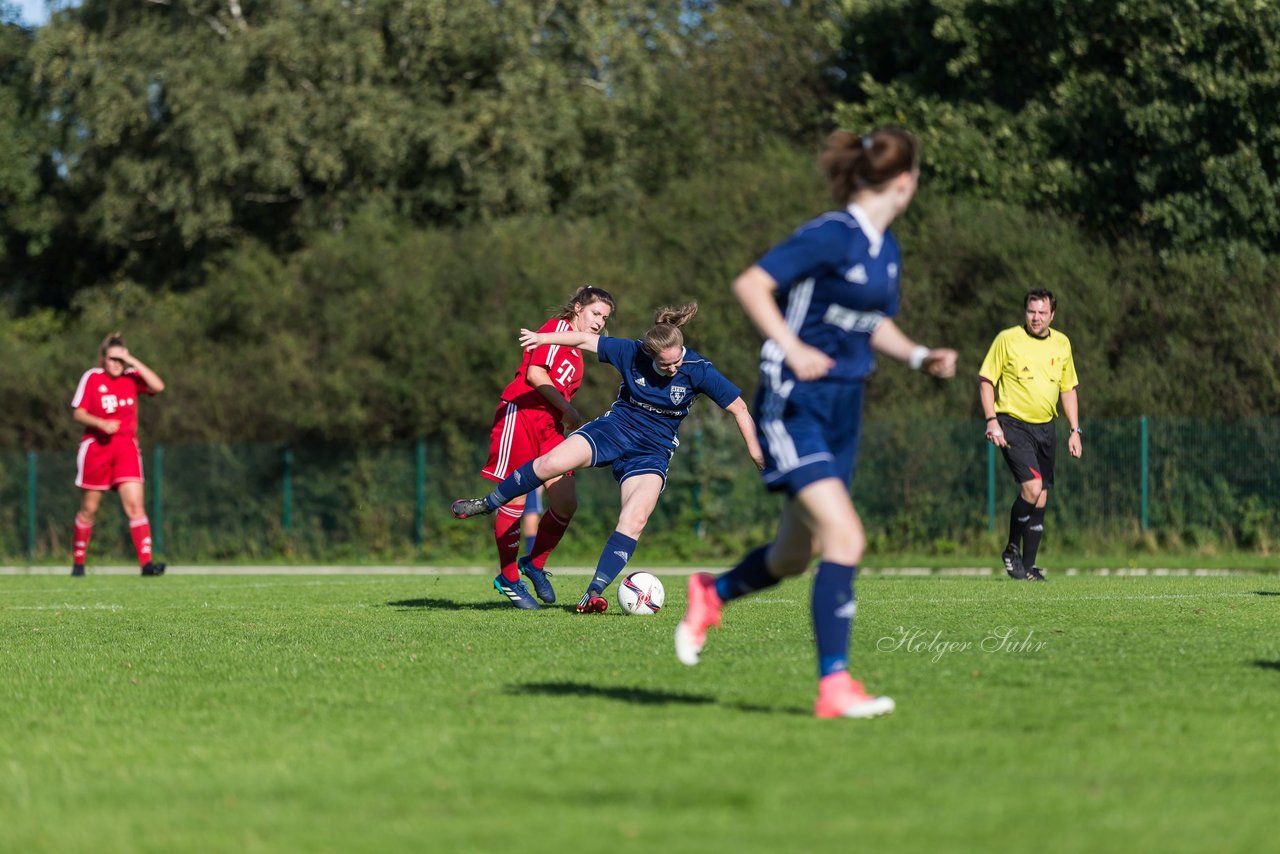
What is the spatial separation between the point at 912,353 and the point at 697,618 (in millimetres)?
1289

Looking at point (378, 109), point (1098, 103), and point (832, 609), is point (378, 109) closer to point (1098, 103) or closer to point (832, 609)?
A: point (1098, 103)

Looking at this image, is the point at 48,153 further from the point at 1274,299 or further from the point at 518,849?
the point at 518,849

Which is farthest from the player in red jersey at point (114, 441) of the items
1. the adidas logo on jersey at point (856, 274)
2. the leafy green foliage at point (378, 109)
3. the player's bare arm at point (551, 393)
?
the adidas logo on jersey at point (856, 274)

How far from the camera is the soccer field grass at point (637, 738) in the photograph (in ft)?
13.2

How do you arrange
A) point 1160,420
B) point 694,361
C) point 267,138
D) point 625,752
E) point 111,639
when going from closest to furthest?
point 625,752 → point 111,639 → point 694,361 → point 1160,420 → point 267,138

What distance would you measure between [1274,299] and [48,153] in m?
25.3

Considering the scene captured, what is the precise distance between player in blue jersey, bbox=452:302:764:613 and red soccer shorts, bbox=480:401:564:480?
874mm

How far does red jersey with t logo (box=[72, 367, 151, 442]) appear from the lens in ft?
60.1

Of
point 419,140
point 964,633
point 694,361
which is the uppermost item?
point 419,140

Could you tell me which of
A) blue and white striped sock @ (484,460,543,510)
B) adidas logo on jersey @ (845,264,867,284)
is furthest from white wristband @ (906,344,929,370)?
blue and white striped sock @ (484,460,543,510)

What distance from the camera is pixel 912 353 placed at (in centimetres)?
590

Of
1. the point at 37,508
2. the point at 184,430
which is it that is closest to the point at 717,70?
the point at 184,430

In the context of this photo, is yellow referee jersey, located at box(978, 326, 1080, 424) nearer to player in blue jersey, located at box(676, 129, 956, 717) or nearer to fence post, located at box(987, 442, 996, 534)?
player in blue jersey, located at box(676, 129, 956, 717)

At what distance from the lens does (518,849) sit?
12.5 feet
